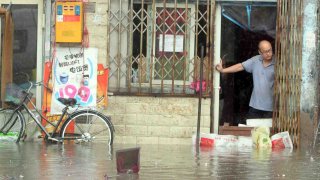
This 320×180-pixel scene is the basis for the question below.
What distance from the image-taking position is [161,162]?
10445mm

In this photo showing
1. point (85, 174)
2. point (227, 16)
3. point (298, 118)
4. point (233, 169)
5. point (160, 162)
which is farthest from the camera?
point (227, 16)

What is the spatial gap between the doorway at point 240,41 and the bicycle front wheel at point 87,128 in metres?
2.12

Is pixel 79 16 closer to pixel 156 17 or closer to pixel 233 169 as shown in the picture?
pixel 156 17

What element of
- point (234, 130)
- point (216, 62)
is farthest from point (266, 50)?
point (234, 130)

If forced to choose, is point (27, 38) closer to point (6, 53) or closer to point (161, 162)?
point (6, 53)

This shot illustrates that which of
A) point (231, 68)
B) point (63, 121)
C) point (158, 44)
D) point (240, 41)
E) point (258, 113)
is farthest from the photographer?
point (240, 41)

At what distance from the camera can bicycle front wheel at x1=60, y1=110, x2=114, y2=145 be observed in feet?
42.2

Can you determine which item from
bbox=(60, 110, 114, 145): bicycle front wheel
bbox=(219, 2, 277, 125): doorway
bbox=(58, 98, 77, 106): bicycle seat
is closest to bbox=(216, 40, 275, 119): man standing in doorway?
bbox=(219, 2, 277, 125): doorway

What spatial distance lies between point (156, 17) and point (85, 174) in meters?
4.84

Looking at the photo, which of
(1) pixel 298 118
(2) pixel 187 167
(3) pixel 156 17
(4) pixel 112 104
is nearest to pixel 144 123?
(4) pixel 112 104

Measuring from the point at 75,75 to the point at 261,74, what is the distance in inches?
131

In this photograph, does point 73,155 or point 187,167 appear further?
point 73,155

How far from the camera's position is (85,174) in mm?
9102

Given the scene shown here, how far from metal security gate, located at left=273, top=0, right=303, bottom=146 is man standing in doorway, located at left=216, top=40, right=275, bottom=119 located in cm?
18
